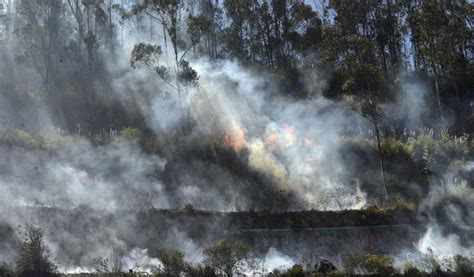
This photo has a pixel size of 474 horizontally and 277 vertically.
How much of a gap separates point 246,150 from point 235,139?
121 centimetres

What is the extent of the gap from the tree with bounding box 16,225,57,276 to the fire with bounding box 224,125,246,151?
457 inches

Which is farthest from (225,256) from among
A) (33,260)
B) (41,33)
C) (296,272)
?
(41,33)

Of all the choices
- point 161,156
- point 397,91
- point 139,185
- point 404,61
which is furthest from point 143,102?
point 404,61

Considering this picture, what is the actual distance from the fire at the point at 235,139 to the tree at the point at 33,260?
457 inches

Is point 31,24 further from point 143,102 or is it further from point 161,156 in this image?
point 161,156

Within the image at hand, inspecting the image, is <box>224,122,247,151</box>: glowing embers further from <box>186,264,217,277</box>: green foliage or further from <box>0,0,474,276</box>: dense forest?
<box>186,264,217,277</box>: green foliage

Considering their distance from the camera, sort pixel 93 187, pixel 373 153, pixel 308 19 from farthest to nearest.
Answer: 1. pixel 308 19
2. pixel 373 153
3. pixel 93 187

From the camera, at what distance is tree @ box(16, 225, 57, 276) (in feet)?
44.2

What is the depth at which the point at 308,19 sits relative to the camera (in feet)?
137

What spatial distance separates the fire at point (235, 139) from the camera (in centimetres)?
2438

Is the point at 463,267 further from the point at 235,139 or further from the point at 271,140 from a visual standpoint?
the point at 235,139

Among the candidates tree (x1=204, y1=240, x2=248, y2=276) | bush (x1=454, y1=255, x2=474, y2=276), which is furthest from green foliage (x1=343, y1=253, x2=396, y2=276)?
tree (x1=204, y1=240, x2=248, y2=276)

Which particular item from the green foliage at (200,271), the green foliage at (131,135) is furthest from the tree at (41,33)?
the green foliage at (200,271)

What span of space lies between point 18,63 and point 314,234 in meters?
28.0
